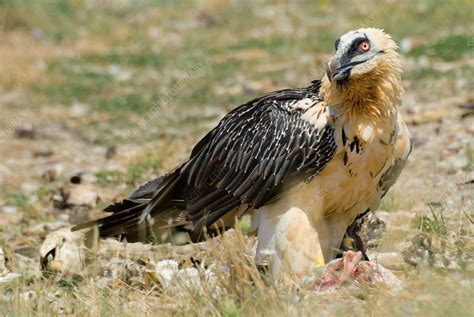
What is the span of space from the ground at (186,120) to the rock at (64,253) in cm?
10

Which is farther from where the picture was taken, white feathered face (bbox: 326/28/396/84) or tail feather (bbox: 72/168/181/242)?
tail feather (bbox: 72/168/181/242)

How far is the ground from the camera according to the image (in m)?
5.96

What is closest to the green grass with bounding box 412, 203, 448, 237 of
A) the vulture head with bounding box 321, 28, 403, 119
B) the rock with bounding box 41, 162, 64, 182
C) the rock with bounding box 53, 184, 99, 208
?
the vulture head with bounding box 321, 28, 403, 119

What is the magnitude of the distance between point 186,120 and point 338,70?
6.94 metres

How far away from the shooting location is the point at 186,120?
530 inches

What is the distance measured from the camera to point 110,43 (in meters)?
Result: 19.3

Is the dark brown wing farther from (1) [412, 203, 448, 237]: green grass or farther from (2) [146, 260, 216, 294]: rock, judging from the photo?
(1) [412, 203, 448, 237]: green grass

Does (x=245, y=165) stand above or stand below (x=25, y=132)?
below

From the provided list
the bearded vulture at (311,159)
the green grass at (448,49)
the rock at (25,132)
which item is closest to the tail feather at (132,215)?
the bearded vulture at (311,159)

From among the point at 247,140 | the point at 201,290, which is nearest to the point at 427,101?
the point at 247,140

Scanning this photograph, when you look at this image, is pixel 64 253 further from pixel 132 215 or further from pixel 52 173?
pixel 52 173

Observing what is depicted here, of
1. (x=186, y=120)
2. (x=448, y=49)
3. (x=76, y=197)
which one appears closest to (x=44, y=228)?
(x=76, y=197)

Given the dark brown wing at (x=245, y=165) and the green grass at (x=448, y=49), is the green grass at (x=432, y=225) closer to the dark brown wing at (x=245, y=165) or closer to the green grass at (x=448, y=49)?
the dark brown wing at (x=245, y=165)

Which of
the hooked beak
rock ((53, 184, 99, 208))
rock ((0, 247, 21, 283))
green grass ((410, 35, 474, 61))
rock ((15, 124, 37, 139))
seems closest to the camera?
the hooked beak
